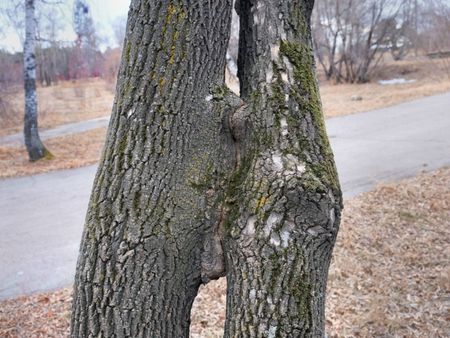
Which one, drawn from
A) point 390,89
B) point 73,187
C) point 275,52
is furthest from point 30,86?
point 390,89

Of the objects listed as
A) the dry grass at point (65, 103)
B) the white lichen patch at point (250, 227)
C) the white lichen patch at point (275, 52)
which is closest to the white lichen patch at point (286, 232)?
the white lichen patch at point (250, 227)

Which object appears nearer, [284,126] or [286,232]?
[286,232]

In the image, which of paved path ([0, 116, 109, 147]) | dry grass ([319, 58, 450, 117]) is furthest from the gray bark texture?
paved path ([0, 116, 109, 147])

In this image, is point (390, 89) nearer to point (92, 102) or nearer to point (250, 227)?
point (92, 102)

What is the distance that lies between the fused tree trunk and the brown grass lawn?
38cm

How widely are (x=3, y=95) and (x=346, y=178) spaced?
15.1 m

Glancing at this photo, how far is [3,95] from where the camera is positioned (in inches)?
702

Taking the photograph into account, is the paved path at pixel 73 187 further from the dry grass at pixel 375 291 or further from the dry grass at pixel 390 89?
the dry grass at pixel 390 89

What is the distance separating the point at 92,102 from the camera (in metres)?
26.4

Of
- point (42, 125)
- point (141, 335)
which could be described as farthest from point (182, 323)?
point (42, 125)

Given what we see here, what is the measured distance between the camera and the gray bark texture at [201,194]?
1.81m

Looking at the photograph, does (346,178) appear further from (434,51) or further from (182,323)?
(434,51)

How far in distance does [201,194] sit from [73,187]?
275 inches

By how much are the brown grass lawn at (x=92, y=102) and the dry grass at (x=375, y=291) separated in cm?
660
